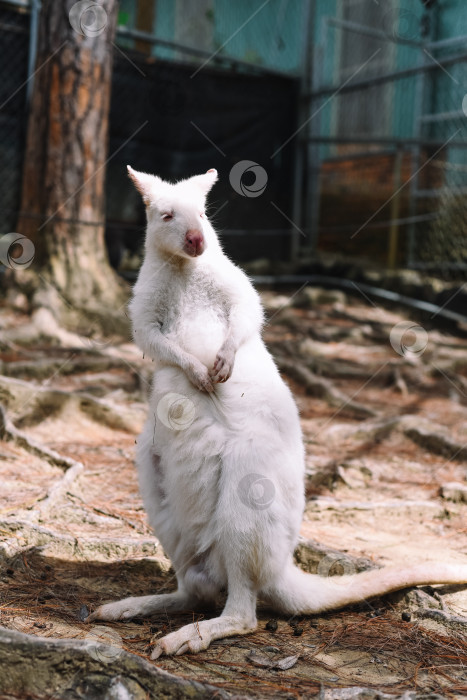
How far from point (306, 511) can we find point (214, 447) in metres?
1.45

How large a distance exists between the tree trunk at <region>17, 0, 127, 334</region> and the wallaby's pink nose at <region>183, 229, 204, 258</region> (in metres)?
3.69

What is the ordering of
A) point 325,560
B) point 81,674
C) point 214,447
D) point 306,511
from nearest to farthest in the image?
1. point 81,674
2. point 214,447
3. point 325,560
4. point 306,511

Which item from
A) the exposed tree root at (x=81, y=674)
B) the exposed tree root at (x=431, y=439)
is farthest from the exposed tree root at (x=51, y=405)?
the exposed tree root at (x=81, y=674)

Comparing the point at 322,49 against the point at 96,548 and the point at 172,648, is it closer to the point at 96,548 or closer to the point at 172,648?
the point at 96,548

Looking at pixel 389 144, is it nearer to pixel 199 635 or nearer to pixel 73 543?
pixel 73 543

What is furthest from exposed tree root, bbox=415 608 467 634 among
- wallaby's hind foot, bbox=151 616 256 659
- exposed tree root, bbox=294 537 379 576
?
wallaby's hind foot, bbox=151 616 256 659

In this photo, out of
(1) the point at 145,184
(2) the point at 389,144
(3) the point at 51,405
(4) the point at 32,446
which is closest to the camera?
(1) the point at 145,184

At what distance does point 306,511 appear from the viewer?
386 cm

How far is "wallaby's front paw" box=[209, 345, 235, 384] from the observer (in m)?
2.60

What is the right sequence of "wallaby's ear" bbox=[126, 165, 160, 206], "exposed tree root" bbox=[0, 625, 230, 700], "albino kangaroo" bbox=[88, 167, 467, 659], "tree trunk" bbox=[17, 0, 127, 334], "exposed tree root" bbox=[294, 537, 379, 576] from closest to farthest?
"exposed tree root" bbox=[0, 625, 230, 700] → "albino kangaroo" bbox=[88, 167, 467, 659] → "wallaby's ear" bbox=[126, 165, 160, 206] → "exposed tree root" bbox=[294, 537, 379, 576] → "tree trunk" bbox=[17, 0, 127, 334]

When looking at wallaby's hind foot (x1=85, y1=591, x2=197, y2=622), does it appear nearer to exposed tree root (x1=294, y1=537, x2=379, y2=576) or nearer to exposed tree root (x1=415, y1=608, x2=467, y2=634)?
exposed tree root (x1=294, y1=537, x2=379, y2=576)

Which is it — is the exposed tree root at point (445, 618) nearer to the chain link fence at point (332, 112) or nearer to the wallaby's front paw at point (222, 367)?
the wallaby's front paw at point (222, 367)

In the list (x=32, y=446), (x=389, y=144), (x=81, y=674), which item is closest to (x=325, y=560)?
(x=81, y=674)

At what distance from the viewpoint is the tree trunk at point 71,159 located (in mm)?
6301
